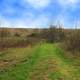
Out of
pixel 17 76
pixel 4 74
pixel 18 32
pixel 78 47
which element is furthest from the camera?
pixel 18 32

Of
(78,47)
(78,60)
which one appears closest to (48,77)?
(78,60)

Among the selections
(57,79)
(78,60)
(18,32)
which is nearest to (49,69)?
(57,79)

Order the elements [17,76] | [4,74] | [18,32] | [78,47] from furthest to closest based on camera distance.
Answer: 1. [18,32]
2. [78,47]
3. [4,74]
4. [17,76]

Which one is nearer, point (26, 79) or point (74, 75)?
point (26, 79)

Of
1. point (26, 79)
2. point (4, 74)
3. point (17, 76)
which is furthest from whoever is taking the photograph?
point (4, 74)

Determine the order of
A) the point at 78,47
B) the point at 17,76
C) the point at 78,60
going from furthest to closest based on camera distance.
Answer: the point at 78,47 < the point at 78,60 < the point at 17,76

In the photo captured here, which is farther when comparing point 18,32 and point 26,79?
point 18,32

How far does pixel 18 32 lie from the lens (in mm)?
98000

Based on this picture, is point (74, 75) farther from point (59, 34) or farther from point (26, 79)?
point (59, 34)

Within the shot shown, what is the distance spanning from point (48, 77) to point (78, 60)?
7.48 meters

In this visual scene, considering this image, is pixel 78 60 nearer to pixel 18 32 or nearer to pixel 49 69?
pixel 49 69

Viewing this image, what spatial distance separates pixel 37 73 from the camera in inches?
634

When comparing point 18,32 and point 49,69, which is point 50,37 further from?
point 49,69

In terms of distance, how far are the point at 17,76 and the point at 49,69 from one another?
243 cm
